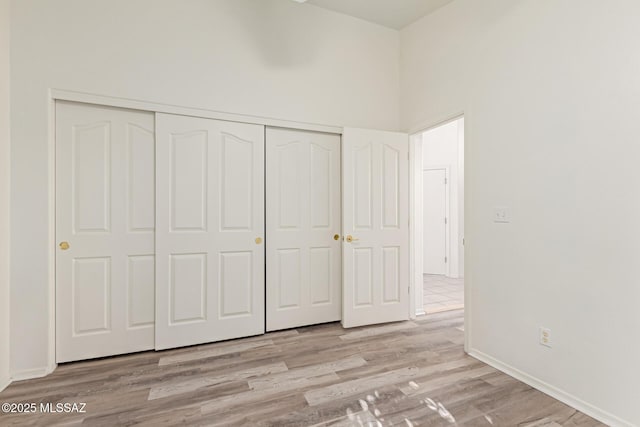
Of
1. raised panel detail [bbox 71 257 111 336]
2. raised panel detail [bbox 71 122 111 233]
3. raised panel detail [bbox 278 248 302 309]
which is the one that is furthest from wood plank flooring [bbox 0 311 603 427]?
raised panel detail [bbox 71 122 111 233]

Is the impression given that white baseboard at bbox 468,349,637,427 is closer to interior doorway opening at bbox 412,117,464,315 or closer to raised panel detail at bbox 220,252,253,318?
raised panel detail at bbox 220,252,253,318

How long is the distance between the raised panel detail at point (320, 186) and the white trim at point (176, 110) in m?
0.24

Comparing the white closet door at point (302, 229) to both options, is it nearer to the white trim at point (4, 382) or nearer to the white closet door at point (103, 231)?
the white closet door at point (103, 231)

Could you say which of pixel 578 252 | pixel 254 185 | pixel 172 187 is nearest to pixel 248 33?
pixel 254 185

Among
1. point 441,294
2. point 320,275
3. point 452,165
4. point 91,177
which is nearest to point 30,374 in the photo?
point 91,177

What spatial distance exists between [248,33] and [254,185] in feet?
4.79

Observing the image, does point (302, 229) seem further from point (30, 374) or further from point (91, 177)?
point (30, 374)

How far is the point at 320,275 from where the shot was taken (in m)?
3.27

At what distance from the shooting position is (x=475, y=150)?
2.62 m

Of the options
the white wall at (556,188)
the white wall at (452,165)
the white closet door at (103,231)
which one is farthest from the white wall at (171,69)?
the white wall at (452,165)

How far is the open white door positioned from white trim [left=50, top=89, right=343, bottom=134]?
433mm

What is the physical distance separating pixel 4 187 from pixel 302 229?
2.33 meters

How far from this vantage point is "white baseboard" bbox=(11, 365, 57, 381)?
2172mm

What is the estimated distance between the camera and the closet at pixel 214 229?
2.44 metres
